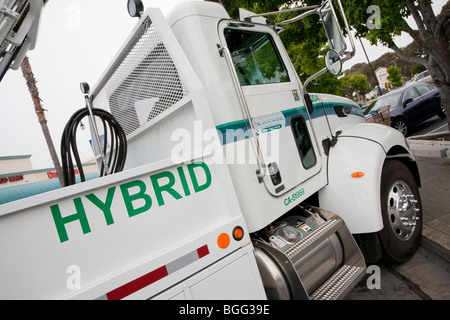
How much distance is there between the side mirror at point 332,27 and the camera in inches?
80.6

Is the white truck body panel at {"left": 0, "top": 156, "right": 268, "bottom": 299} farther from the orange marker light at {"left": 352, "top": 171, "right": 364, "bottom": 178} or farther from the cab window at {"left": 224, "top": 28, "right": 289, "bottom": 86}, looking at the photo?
the orange marker light at {"left": 352, "top": 171, "right": 364, "bottom": 178}

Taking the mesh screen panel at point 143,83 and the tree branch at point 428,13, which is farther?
the tree branch at point 428,13

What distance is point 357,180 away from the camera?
2359 millimetres

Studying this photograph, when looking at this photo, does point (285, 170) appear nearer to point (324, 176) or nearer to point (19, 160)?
point (324, 176)

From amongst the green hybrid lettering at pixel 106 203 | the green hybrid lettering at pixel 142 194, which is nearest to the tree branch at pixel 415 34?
the green hybrid lettering at pixel 142 194

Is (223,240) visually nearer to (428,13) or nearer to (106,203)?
(106,203)

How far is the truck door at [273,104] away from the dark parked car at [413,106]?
7.95 metres

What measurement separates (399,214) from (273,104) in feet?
5.72

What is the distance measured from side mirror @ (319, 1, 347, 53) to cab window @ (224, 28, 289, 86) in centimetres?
51

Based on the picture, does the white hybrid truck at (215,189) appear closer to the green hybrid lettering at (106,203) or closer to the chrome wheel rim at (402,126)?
the green hybrid lettering at (106,203)

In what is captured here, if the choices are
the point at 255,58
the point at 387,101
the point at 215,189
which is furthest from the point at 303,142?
the point at 387,101
